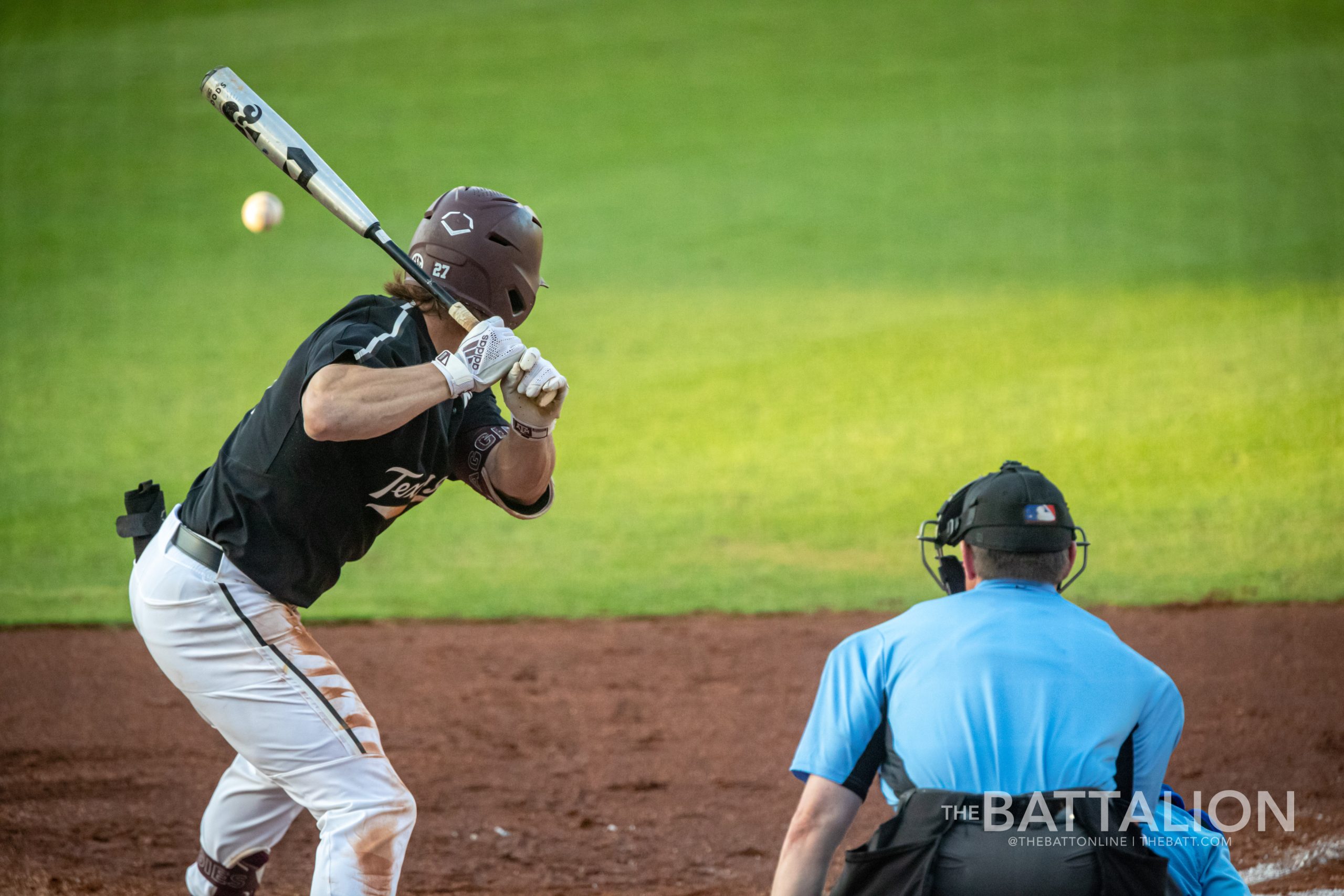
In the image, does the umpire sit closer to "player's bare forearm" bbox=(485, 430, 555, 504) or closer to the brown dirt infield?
"player's bare forearm" bbox=(485, 430, 555, 504)

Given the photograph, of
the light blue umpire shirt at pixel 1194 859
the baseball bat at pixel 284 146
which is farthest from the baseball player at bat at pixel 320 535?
the light blue umpire shirt at pixel 1194 859

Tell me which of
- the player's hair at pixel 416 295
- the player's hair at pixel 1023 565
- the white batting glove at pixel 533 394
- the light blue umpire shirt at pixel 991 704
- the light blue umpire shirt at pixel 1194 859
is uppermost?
the player's hair at pixel 416 295

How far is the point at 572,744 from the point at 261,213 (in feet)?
8.10

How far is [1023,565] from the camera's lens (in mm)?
2652

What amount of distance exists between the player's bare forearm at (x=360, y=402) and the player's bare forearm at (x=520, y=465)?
49 centimetres

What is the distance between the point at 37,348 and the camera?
1130 centimetres

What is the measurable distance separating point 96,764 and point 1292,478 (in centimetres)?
769

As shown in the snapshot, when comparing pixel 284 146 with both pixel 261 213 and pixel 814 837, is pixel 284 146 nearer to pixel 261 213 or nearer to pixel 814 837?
pixel 261 213

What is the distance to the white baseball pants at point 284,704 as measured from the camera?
3055 mm

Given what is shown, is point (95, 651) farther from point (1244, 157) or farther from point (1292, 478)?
point (1244, 157)

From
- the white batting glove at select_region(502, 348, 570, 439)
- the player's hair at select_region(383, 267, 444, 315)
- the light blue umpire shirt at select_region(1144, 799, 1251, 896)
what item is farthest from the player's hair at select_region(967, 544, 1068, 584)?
the player's hair at select_region(383, 267, 444, 315)

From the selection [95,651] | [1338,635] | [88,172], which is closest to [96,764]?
[95,651]

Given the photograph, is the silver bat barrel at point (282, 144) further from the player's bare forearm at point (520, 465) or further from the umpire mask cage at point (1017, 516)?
the umpire mask cage at point (1017, 516)

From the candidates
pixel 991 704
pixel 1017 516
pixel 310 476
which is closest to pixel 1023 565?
pixel 1017 516
